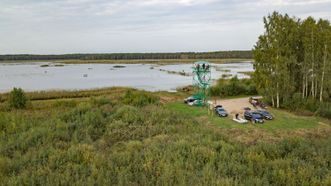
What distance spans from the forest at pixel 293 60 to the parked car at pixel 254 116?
562 cm

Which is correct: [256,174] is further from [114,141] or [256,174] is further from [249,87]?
[249,87]

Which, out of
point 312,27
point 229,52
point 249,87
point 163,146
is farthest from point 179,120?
point 229,52

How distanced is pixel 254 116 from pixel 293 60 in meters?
7.83

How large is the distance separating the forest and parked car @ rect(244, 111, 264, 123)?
5.62 meters

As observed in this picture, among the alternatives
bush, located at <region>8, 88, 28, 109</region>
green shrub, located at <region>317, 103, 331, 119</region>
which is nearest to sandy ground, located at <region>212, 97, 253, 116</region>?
green shrub, located at <region>317, 103, 331, 119</region>

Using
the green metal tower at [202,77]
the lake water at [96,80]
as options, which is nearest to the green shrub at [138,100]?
the green metal tower at [202,77]

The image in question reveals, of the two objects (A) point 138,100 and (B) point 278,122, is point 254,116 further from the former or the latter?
(A) point 138,100

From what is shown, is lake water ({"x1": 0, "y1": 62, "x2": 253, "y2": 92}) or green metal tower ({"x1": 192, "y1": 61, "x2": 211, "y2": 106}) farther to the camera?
lake water ({"x1": 0, "y1": 62, "x2": 253, "y2": 92})

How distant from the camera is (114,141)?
47.3 feet

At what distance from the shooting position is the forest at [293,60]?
24125 mm

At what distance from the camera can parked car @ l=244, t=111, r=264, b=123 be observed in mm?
19984

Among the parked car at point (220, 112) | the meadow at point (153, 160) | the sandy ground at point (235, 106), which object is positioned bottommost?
the sandy ground at point (235, 106)

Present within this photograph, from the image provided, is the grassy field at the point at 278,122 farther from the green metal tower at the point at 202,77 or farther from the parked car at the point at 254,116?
the green metal tower at the point at 202,77

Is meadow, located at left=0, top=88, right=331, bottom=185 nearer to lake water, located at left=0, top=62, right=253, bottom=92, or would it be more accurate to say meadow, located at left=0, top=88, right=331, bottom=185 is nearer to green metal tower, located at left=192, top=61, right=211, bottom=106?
green metal tower, located at left=192, top=61, right=211, bottom=106
